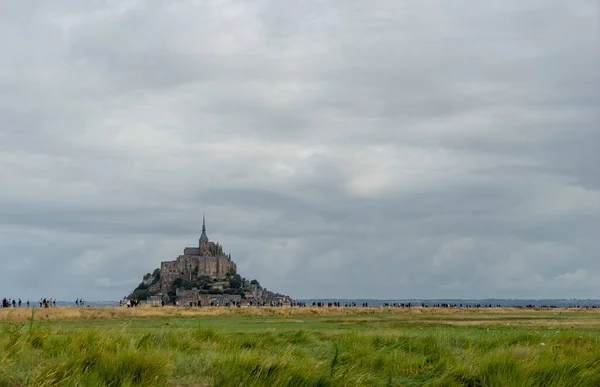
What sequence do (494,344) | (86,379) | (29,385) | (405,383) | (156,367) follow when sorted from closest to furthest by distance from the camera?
(29,385) → (86,379) → (156,367) → (405,383) → (494,344)

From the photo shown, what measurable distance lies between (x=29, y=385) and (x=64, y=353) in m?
2.05

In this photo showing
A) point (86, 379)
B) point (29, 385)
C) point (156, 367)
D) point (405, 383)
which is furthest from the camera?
point (405, 383)

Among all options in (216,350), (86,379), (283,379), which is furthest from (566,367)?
(86,379)

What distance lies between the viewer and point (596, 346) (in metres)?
18.0

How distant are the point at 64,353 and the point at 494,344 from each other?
1116cm

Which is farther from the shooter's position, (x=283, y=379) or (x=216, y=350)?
(x=216, y=350)

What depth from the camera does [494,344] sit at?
60.2 ft

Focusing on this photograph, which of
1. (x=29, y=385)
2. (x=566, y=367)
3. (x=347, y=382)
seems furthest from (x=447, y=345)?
(x=29, y=385)

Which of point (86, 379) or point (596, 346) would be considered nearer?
point (86, 379)

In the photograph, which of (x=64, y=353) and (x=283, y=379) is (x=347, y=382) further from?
(x=64, y=353)

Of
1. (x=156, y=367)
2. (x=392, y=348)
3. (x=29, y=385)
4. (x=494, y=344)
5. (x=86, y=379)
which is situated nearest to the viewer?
(x=29, y=385)

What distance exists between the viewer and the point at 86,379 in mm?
11109

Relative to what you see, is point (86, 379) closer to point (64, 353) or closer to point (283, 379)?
point (64, 353)

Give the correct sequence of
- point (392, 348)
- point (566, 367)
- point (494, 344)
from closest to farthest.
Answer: point (566, 367)
point (392, 348)
point (494, 344)
